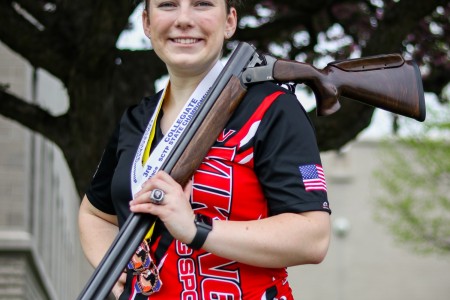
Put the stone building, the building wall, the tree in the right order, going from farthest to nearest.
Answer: the stone building
the building wall
the tree

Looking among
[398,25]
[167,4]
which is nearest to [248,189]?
[167,4]

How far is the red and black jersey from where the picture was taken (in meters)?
3.71

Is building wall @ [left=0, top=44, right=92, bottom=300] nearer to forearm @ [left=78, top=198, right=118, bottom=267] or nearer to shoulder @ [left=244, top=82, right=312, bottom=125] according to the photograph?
forearm @ [left=78, top=198, right=118, bottom=267]

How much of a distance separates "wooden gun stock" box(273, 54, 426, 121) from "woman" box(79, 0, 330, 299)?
0.17 m

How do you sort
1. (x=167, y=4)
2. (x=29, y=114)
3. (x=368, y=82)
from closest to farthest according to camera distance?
(x=167, y=4), (x=368, y=82), (x=29, y=114)

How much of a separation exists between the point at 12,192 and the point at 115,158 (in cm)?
1051

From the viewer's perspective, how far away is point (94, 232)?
14.5 ft

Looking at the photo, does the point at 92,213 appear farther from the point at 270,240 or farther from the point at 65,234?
the point at 65,234

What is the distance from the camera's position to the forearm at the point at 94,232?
4.39m

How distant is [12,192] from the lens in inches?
576

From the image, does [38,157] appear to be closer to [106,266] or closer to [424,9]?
[424,9]

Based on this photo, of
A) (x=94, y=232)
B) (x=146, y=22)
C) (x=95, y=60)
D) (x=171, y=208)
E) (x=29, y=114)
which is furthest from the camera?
(x=29, y=114)

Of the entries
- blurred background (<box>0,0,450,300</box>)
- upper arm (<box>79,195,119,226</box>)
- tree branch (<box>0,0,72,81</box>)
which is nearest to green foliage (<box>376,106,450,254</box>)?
blurred background (<box>0,0,450,300</box>)

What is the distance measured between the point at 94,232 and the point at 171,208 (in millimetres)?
888
